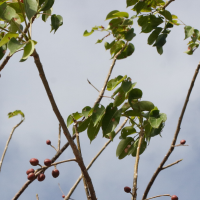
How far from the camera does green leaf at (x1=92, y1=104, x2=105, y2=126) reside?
1.13 m

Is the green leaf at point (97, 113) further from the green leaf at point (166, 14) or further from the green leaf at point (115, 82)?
the green leaf at point (166, 14)

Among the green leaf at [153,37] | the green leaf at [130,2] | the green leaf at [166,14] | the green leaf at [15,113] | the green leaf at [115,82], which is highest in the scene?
the green leaf at [130,2]

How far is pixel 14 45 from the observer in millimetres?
868

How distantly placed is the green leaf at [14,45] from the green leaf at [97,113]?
446mm

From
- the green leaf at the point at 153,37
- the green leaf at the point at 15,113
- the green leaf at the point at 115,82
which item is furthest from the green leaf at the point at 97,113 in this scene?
the green leaf at the point at 15,113

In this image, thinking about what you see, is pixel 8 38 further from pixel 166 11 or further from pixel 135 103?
pixel 166 11

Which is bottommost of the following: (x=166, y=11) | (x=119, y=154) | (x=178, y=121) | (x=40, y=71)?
(x=119, y=154)

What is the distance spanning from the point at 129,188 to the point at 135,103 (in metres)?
0.44

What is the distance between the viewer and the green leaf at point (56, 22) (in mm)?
1406

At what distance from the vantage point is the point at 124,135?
1322 mm

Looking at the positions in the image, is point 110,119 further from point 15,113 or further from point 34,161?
point 15,113

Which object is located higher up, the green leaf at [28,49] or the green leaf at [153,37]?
the green leaf at [153,37]

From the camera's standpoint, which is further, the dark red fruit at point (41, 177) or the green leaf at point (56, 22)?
the green leaf at point (56, 22)

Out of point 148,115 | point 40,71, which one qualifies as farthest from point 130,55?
point 40,71
